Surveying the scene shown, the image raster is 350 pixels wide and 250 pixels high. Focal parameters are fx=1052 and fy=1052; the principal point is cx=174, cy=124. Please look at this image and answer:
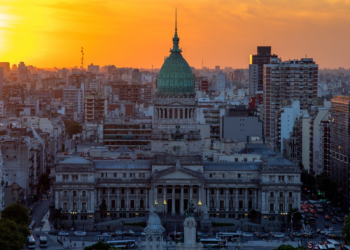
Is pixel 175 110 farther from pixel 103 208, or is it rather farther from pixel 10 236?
pixel 10 236

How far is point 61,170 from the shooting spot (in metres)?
175

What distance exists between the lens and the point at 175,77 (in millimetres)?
189875

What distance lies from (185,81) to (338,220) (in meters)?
37.5

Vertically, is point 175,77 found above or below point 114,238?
above

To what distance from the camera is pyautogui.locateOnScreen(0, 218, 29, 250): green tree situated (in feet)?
445

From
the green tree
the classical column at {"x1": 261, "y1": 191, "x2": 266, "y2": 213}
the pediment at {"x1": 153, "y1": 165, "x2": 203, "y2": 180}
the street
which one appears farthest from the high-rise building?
the green tree

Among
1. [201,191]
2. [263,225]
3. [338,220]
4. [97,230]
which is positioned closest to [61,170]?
[97,230]

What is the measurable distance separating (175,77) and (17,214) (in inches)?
1839

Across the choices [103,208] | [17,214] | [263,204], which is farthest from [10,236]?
[263,204]

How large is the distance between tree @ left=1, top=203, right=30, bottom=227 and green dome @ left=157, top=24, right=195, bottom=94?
141ft

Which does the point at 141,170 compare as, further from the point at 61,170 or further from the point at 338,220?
the point at 338,220

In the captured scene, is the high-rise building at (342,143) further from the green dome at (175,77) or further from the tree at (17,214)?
the tree at (17,214)

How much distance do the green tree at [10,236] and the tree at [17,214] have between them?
9674 millimetres

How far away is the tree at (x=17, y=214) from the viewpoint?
507ft
